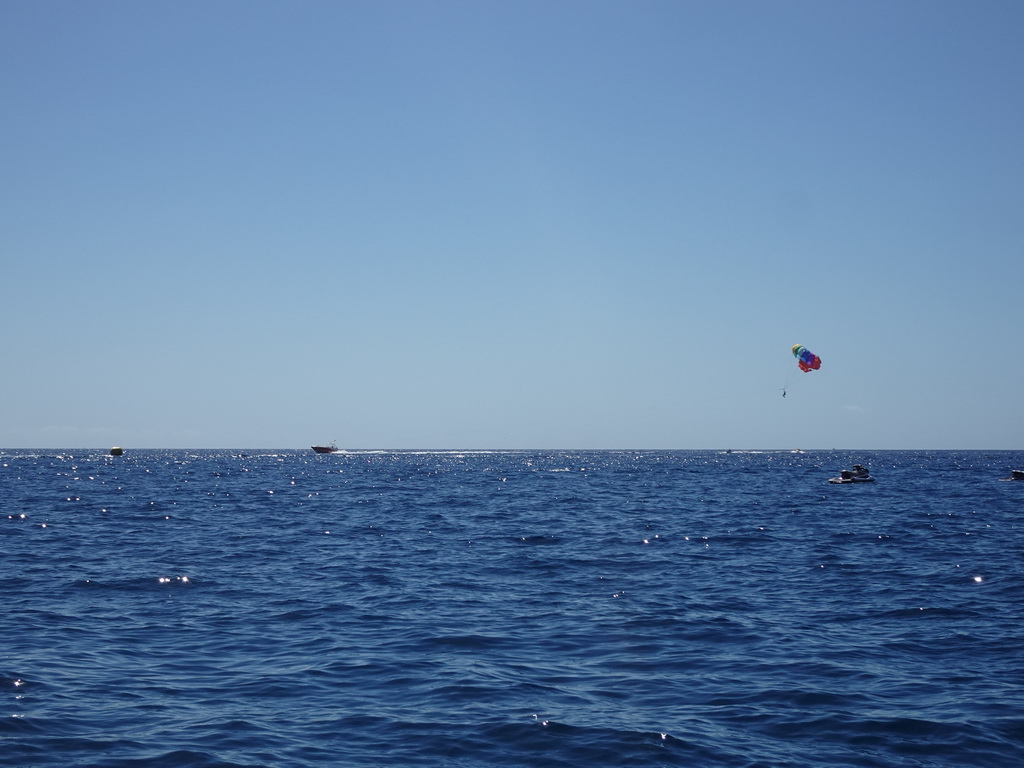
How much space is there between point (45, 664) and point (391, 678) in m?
5.72

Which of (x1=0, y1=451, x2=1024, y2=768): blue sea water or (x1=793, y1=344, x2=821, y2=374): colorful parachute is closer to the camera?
(x1=0, y1=451, x2=1024, y2=768): blue sea water

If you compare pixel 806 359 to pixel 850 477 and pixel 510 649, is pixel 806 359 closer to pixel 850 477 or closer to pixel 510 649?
pixel 850 477

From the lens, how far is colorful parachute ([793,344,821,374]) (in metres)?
66.3

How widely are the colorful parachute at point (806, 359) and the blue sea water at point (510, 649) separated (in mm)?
33155

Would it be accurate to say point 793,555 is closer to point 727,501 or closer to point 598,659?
point 598,659

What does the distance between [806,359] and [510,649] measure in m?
56.4

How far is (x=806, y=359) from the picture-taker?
6750 centimetres

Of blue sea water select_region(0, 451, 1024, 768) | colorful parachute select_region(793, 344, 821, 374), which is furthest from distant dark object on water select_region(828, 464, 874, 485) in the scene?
blue sea water select_region(0, 451, 1024, 768)

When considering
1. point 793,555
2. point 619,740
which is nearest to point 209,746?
point 619,740

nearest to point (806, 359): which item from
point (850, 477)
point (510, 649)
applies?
point (850, 477)

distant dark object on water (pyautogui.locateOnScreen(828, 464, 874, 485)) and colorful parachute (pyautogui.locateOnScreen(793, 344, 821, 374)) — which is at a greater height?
colorful parachute (pyautogui.locateOnScreen(793, 344, 821, 374))

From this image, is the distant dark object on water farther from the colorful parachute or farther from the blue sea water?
the blue sea water

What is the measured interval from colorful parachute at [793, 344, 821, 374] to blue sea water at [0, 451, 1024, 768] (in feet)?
109

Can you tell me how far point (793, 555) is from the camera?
94.2ft
